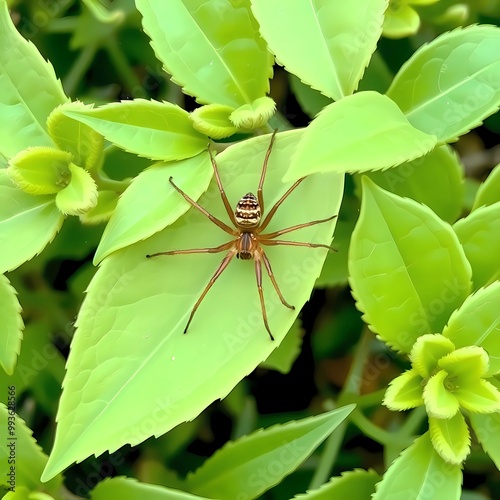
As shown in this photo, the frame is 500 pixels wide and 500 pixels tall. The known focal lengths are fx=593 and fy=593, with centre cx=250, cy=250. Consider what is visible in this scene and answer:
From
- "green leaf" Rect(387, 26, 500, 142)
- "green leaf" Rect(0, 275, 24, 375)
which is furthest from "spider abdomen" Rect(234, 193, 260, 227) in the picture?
"green leaf" Rect(0, 275, 24, 375)

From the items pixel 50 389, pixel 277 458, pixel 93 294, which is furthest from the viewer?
pixel 50 389

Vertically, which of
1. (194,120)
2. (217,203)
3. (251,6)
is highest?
(251,6)

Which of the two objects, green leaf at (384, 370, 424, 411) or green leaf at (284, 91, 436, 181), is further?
green leaf at (384, 370, 424, 411)

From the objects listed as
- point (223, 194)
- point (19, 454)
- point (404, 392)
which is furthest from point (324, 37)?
point (19, 454)

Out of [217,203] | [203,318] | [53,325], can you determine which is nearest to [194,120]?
[217,203]

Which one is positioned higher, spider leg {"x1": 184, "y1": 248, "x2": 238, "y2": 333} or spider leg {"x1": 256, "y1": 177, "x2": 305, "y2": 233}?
spider leg {"x1": 256, "y1": 177, "x2": 305, "y2": 233}

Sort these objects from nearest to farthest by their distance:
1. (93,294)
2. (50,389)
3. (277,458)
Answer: (93,294)
(277,458)
(50,389)

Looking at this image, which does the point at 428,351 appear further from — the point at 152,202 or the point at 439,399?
the point at 152,202

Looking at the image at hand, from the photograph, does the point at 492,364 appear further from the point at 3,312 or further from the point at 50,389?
the point at 50,389

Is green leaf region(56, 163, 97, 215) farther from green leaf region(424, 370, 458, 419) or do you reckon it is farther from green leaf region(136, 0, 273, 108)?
green leaf region(424, 370, 458, 419)
